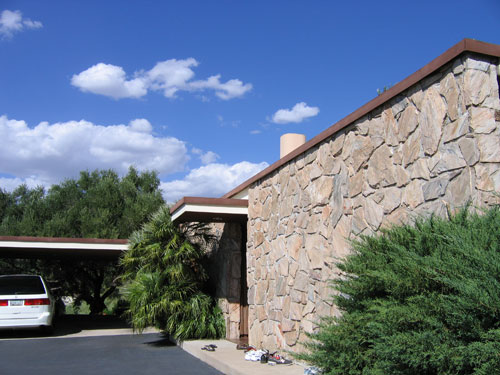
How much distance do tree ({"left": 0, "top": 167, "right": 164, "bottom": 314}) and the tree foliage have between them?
59.4 ft

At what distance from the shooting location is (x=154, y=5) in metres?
11.0

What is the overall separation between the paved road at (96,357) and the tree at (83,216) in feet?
31.5

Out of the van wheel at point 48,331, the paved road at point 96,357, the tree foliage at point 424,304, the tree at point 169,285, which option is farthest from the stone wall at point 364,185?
the van wheel at point 48,331

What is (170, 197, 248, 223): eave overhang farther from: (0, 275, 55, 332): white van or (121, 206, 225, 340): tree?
(0, 275, 55, 332): white van

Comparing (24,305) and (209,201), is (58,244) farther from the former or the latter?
(209,201)

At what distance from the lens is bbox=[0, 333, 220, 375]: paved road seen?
320 inches

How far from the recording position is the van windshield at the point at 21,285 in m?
12.3

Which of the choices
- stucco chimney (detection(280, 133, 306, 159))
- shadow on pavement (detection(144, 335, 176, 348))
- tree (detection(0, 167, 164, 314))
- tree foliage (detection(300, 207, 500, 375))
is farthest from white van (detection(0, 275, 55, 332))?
tree foliage (detection(300, 207, 500, 375))

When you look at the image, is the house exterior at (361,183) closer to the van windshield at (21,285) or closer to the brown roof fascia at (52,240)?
the brown roof fascia at (52,240)

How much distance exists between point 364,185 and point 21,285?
1023cm

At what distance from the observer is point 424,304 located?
3688 mm

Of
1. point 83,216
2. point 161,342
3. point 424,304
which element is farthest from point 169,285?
point 83,216

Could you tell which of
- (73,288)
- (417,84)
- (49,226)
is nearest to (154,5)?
(417,84)

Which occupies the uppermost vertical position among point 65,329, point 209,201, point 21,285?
point 209,201
